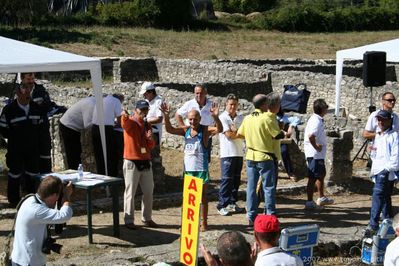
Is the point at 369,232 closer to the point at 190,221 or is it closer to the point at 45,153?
the point at 190,221

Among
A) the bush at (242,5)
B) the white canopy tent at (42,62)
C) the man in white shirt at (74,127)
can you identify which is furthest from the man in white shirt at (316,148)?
the bush at (242,5)

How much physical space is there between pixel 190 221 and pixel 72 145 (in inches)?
183

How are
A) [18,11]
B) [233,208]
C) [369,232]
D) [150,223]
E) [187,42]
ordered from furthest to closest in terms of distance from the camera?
[18,11] < [187,42] < [233,208] < [150,223] < [369,232]

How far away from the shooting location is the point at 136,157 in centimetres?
1075

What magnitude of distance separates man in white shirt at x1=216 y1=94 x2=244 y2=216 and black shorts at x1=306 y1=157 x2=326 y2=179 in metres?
1.00

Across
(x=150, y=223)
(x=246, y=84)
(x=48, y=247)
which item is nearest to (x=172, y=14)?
(x=246, y=84)

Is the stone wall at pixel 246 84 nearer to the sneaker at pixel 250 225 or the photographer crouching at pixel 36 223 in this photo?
the sneaker at pixel 250 225

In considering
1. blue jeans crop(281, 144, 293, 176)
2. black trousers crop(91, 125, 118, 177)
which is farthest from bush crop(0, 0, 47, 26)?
black trousers crop(91, 125, 118, 177)

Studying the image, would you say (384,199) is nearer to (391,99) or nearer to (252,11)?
(391,99)

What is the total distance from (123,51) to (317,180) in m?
26.5

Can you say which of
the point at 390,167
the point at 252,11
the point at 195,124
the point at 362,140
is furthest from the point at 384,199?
the point at 252,11

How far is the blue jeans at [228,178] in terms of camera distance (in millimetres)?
11664

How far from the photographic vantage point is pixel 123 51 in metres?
38.3

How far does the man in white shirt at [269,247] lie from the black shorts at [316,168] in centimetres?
582
